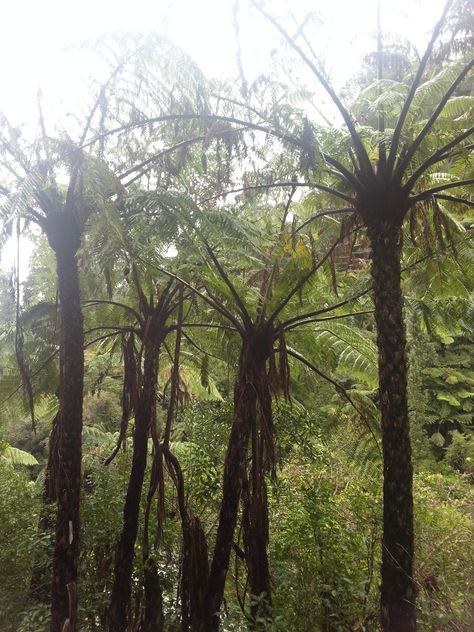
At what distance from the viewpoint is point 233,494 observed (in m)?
3.28

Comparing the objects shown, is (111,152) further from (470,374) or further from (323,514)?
(470,374)

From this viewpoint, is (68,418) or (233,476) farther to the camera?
(233,476)

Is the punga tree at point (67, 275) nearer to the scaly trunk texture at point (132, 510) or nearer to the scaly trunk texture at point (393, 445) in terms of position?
the scaly trunk texture at point (132, 510)

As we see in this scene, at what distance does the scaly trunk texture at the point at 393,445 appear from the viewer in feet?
8.15

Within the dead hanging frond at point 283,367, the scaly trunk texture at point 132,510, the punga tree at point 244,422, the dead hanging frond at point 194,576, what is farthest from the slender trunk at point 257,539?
the scaly trunk texture at point 132,510

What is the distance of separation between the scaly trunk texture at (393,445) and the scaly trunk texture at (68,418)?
177 cm

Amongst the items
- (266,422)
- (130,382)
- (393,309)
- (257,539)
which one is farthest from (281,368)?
(130,382)

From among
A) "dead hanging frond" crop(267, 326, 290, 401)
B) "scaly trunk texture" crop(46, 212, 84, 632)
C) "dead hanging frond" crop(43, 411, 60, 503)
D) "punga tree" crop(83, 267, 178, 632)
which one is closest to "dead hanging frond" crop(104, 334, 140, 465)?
"punga tree" crop(83, 267, 178, 632)

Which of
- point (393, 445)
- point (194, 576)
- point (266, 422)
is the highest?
point (266, 422)

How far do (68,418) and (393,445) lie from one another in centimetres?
192

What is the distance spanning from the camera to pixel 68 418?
300cm

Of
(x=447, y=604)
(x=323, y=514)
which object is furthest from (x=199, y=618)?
(x=447, y=604)

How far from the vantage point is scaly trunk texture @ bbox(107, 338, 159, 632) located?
3.51 metres

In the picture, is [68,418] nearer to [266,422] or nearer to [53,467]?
[53,467]
